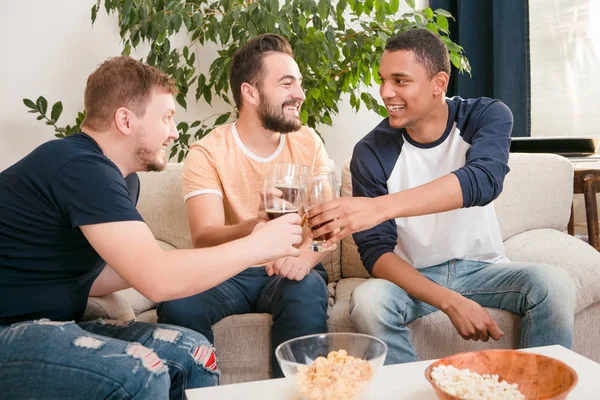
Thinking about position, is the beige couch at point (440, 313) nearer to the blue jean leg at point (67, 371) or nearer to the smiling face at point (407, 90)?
the blue jean leg at point (67, 371)

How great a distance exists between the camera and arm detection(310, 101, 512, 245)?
5.12 feet

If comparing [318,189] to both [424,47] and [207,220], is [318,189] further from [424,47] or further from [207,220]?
[424,47]

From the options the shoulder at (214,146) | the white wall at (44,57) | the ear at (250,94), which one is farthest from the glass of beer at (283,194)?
the white wall at (44,57)

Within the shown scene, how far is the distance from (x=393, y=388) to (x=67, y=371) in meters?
0.64

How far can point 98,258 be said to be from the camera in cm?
162

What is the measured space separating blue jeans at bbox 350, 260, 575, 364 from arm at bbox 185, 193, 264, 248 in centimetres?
44

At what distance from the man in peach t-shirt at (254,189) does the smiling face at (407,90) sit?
368 millimetres

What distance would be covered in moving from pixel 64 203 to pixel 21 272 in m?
0.20

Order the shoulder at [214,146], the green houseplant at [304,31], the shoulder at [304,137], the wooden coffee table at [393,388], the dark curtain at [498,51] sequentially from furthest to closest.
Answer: the dark curtain at [498,51] < the green houseplant at [304,31] < the shoulder at [304,137] < the shoulder at [214,146] < the wooden coffee table at [393,388]

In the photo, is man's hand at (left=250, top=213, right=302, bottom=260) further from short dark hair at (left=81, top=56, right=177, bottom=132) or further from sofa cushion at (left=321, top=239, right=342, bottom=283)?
sofa cushion at (left=321, top=239, right=342, bottom=283)

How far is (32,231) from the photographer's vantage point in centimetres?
149

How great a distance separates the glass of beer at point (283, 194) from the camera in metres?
1.42

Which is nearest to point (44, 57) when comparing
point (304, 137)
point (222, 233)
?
point (304, 137)

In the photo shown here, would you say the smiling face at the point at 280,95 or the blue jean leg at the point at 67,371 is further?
the smiling face at the point at 280,95
